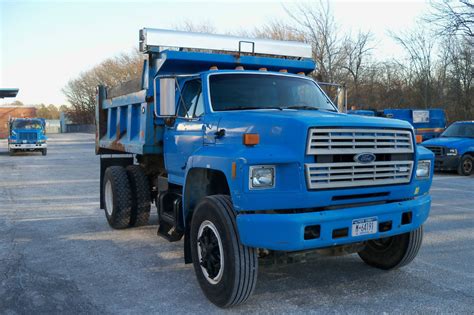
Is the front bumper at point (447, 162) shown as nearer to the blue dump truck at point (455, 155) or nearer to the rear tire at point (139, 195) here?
the blue dump truck at point (455, 155)

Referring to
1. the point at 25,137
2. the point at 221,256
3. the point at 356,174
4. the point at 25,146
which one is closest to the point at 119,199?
the point at 221,256

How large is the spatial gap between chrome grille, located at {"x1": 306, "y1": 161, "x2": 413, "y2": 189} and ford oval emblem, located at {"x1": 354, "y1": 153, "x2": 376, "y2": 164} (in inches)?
1.3

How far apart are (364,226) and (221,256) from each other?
4.39 feet

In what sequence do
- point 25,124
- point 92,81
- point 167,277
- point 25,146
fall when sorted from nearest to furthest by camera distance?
point 167,277 < point 25,146 < point 25,124 < point 92,81

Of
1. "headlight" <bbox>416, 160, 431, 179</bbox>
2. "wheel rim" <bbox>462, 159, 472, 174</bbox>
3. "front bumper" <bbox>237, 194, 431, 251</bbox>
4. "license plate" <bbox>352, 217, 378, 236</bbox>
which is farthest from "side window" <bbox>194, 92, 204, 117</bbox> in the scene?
"wheel rim" <bbox>462, 159, 472, 174</bbox>

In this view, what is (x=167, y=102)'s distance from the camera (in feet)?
17.8

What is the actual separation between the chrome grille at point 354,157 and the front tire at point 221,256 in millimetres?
833

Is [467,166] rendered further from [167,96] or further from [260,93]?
[167,96]

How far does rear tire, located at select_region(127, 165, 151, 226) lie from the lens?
763 centimetres

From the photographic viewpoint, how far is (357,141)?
4.34 metres

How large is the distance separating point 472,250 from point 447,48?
1245 inches

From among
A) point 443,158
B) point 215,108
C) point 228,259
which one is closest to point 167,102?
point 215,108

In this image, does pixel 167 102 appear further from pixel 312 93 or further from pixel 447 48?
pixel 447 48

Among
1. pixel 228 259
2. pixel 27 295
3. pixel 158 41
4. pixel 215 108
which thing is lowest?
pixel 27 295
